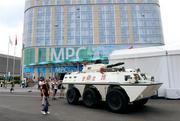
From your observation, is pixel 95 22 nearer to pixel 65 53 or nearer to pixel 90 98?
pixel 65 53

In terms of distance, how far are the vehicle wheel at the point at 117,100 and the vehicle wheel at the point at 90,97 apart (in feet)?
3.35

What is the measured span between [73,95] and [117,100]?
12.2 feet

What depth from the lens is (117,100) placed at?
10.2 m

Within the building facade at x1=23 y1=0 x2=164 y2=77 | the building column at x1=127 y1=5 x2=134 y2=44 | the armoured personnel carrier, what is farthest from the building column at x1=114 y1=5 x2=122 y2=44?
the armoured personnel carrier

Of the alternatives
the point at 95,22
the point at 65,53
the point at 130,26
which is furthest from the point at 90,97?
the point at 130,26

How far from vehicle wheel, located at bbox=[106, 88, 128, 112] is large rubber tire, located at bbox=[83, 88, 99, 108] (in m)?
1.02

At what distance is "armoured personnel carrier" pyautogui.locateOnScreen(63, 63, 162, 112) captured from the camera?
9.94 meters

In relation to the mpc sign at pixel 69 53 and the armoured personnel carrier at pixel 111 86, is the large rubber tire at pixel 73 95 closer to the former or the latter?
the armoured personnel carrier at pixel 111 86

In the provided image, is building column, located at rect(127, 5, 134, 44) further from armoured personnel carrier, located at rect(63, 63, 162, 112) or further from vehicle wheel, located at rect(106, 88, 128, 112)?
vehicle wheel, located at rect(106, 88, 128, 112)

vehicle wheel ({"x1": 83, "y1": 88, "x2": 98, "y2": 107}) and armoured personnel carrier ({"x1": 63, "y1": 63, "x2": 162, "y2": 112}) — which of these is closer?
armoured personnel carrier ({"x1": 63, "y1": 63, "x2": 162, "y2": 112})

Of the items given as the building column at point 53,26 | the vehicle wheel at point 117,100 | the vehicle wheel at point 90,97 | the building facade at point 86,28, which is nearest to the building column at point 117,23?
the building facade at point 86,28

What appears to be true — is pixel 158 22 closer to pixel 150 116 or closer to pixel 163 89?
pixel 163 89

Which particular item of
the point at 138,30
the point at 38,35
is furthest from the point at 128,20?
the point at 38,35

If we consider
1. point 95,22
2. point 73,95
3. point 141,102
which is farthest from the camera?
point 95,22
